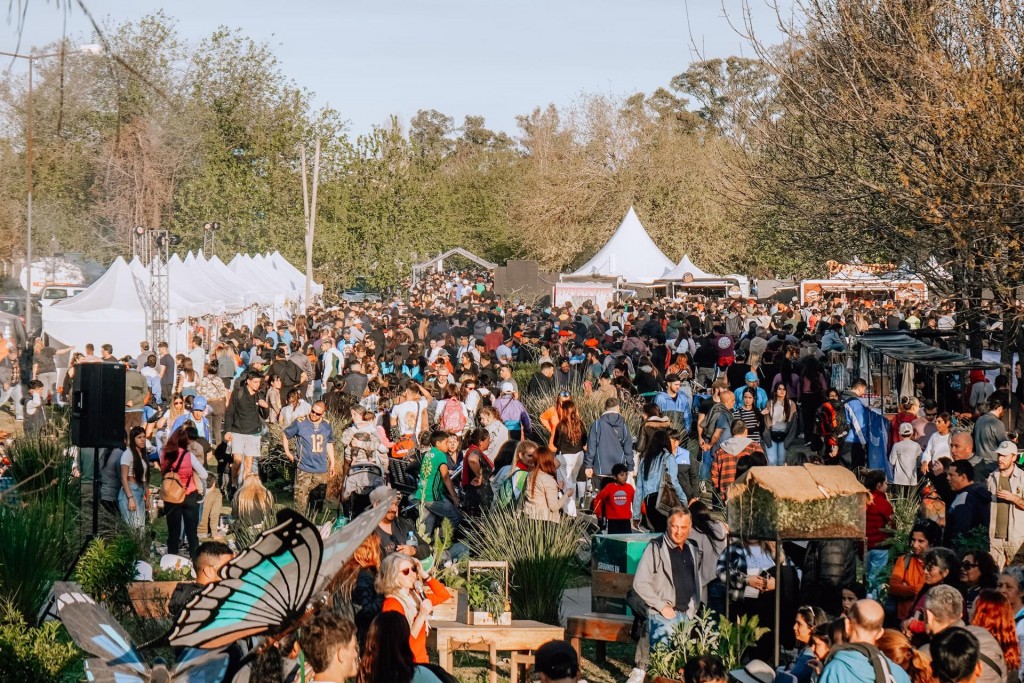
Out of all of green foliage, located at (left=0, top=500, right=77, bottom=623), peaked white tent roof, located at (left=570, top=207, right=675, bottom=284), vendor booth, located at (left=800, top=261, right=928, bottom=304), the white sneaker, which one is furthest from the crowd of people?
peaked white tent roof, located at (left=570, top=207, right=675, bottom=284)

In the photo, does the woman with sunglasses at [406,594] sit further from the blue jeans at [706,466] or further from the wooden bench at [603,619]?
the blue jeans at [706,466]

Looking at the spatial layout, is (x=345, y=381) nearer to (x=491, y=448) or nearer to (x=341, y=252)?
(x=491, y=448)

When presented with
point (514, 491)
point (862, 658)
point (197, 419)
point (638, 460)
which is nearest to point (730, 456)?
point (638, 460)

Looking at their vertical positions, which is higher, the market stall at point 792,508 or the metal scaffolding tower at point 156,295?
the metal scaffolding tower at point 156,295

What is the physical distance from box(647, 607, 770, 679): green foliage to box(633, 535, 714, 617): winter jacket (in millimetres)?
195

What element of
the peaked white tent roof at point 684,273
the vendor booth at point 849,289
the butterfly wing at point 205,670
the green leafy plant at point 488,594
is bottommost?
the green leafy plant at point 488,594

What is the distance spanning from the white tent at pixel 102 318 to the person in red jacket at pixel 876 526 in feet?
56.9

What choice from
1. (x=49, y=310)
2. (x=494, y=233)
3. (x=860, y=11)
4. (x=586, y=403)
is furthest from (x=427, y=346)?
(x=494, y=233)

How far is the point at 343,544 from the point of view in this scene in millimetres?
4590

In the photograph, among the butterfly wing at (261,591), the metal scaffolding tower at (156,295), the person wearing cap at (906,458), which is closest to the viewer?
the butterfly wing at (261,591)

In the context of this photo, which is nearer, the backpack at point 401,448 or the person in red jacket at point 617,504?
the person in red jacket at point 617,504

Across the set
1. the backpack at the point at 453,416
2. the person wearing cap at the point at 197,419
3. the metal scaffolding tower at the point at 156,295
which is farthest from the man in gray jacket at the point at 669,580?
the metal scaffolding tower at the point at 156,295

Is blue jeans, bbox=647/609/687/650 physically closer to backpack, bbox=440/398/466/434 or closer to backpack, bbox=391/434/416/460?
backpack, bbox=391/434/416/460

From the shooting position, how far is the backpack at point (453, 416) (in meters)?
14.9
